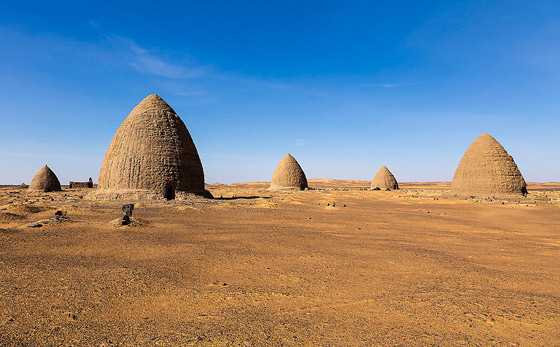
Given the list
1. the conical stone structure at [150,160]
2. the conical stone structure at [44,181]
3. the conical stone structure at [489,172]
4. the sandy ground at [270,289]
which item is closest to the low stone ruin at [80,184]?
the conical stone structure at [44,181]

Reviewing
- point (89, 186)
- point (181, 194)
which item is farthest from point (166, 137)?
point (89, 186)

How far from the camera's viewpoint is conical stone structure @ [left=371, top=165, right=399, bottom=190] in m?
34.2

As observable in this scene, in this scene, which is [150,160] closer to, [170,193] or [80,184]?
[170,193]

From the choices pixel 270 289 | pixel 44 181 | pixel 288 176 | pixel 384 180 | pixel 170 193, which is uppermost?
pixel 288 176

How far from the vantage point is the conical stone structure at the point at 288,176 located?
3131 centimetres

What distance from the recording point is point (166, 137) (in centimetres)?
1544

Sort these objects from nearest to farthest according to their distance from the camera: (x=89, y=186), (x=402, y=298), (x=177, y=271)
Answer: (x=402, y=298), (x=177, y=271), (x=89, y=186)

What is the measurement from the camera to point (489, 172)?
19547 mm

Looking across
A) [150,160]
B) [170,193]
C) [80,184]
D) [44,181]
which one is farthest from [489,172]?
[80,184]

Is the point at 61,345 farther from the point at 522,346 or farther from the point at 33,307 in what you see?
the point at 522,346

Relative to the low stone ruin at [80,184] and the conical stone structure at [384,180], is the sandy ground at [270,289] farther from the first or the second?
the low stone ruin at [80,184]

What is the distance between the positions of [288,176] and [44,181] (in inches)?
885

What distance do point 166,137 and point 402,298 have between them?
48.4 feet

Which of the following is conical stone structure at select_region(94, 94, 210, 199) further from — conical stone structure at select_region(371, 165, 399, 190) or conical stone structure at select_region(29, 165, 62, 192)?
conical stone structure at select_region(371, 165, 399, 190)
